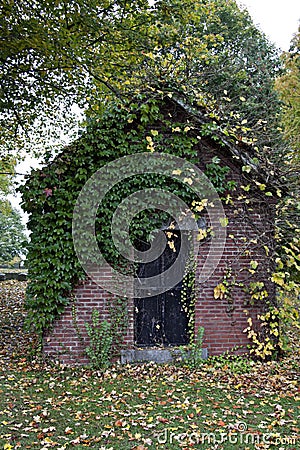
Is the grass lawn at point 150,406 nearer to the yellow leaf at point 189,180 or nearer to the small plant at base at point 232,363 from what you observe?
the small plant at base at point 232,363

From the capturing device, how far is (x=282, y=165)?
8.69 meters

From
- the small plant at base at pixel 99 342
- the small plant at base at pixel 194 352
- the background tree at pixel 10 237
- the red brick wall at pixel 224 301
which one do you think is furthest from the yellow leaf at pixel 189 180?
the background tree at pixel 10 237

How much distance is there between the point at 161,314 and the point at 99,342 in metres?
1.21

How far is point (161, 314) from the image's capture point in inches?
302

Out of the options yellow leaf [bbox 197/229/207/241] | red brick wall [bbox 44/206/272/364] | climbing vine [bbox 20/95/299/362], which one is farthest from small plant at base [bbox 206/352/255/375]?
yellow leaf [bbox 197/229/207/241]

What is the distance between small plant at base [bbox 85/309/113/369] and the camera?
281 inches

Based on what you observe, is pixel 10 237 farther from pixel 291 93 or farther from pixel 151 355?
pixel 151 355

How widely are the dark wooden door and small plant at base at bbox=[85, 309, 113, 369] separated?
0.61 meters

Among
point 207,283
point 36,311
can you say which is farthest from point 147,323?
point 36,311

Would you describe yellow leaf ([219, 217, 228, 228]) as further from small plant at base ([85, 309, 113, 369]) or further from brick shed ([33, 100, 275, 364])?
small plant at base ([85, 309, 113, 369])

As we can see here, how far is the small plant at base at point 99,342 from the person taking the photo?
7.15 metres

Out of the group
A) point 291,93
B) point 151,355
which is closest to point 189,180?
point 151,355

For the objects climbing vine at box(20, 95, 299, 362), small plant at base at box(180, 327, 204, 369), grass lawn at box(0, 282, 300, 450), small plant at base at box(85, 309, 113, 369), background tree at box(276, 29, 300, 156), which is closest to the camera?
grass lawn at box(0, 282, 300, 450)

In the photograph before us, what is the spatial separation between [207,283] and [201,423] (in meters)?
2.94
